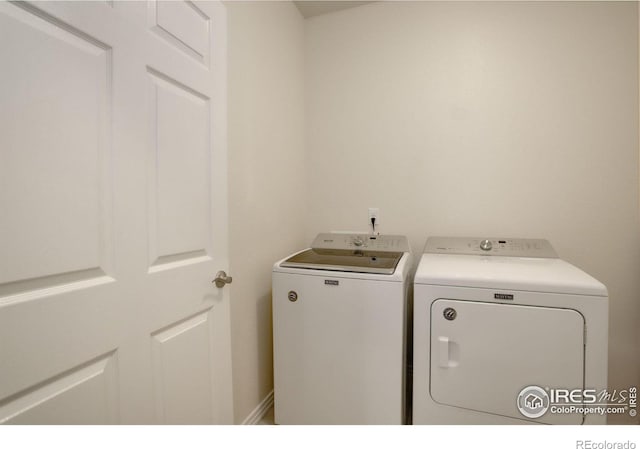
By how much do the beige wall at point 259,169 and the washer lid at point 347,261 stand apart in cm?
23

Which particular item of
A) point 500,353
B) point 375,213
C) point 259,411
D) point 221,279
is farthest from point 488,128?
point 259,411

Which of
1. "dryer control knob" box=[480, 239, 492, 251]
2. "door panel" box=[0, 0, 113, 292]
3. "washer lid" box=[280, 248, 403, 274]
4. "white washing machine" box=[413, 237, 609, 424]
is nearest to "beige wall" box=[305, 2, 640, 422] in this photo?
"dryer control knob" box=[480, 239, 492, 251]

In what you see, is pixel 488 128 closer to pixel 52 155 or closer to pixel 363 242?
pixel 363 242

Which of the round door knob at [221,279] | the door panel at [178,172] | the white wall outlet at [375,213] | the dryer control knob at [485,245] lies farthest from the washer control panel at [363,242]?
the door panel at [178,172]

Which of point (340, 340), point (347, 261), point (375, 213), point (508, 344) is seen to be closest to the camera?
point (508, 344)

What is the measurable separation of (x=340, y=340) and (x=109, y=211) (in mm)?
1133

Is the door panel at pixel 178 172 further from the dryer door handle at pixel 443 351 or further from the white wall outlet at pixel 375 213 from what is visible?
the white wall outlet at pixel 375 213

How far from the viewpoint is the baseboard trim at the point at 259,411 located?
5.65 ft

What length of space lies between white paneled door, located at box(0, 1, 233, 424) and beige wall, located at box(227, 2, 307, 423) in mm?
270

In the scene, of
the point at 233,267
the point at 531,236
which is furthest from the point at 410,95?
the point at 233,267

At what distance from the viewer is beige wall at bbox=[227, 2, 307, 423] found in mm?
1594

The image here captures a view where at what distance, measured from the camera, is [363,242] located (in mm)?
2000

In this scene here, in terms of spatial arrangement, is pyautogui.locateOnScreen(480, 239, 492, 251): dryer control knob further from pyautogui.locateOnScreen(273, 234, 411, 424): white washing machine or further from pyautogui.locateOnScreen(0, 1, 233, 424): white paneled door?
pyautogui.locateOnScreen(0, 1, 233, 424): white paneled door

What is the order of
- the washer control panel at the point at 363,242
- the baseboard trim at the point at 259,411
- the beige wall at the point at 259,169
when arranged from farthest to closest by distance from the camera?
the washer control panel at the point at 363,242 → the baseboard trim at the point at 259,411 → the beige wall at the point at 259,169
